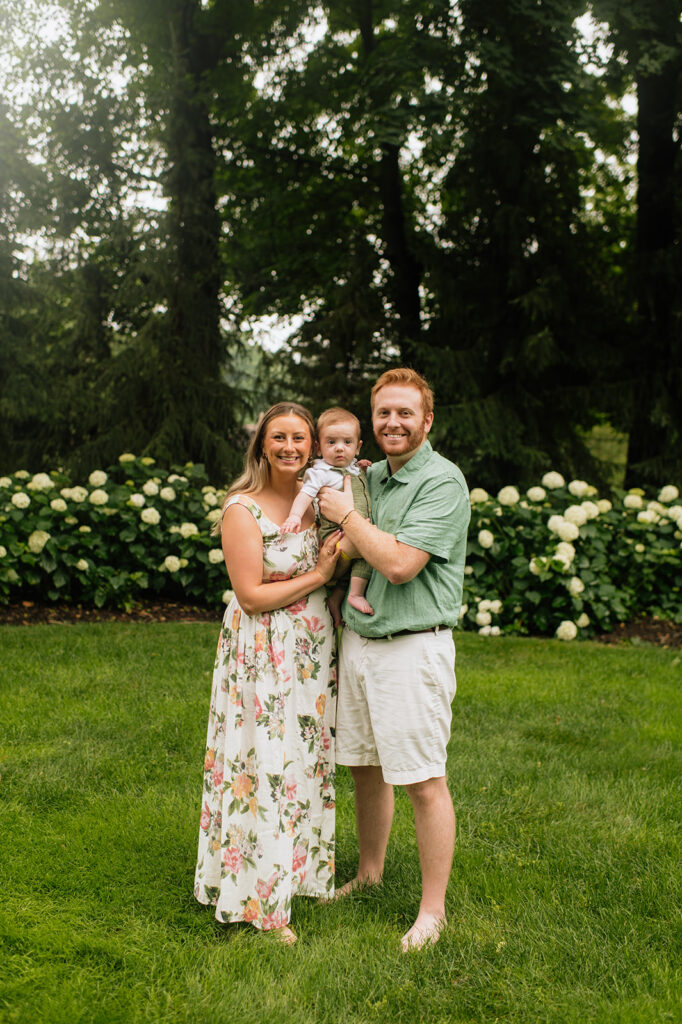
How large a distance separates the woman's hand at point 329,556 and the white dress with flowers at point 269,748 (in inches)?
4.4

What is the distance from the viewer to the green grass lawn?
8.47ft

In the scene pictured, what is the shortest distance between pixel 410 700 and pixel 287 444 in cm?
97

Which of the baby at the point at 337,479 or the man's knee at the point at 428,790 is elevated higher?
the baby at the point at 337,479

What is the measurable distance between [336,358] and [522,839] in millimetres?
8319

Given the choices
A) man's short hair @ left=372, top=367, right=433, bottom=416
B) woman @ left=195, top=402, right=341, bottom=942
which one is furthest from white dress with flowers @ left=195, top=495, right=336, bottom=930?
man's short hair @ left=372, top=367, right=433, bottom=416

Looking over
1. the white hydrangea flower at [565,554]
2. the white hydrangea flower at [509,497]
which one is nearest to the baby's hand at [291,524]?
the white hydrangea flower at [565,554]

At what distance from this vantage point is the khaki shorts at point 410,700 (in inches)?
110

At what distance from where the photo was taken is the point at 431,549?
272cm

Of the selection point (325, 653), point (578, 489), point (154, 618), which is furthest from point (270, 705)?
point (578, 489)

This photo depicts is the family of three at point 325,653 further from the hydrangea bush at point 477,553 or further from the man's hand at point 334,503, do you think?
the hydrangea bush at point 477,553

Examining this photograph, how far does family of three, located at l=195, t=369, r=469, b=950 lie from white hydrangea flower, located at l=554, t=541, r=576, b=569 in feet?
14.6

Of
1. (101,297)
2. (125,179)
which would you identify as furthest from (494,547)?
(125,179)

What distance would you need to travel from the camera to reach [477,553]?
7.64 meters

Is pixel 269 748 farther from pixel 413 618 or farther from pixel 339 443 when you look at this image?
pixel 339 443
